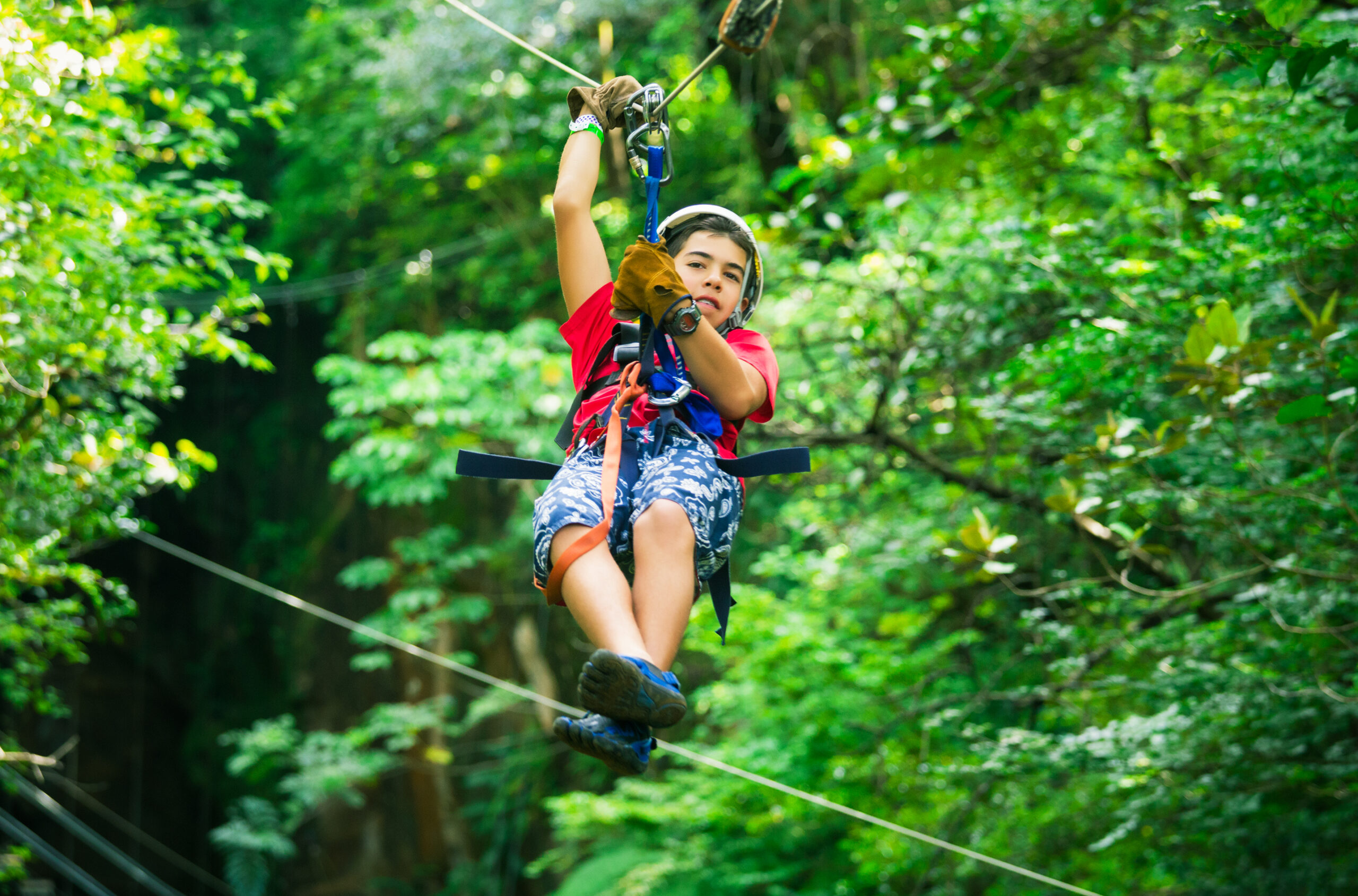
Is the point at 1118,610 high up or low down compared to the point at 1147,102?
down

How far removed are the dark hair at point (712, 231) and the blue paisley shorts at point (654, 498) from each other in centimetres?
32

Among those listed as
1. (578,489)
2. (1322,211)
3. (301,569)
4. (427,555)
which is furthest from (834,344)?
(301,569)

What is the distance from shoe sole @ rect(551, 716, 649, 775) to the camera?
1.42 metres

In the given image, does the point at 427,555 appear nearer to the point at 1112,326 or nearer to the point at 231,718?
the point at 231,718

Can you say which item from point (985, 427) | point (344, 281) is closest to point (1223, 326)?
point (985, 427)

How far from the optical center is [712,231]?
5.86 feet

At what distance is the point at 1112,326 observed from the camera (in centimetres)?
283

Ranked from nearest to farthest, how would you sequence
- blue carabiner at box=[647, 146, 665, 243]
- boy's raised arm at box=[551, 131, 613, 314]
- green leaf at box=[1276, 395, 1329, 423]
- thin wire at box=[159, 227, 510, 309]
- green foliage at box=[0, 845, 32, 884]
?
blue carabiner at box=[647, 146, 665, 243] → boy's raised arm at box=[551, 131, 613, 314] → green leaf at box=[1276, 395, 1329, 423] → green foliage at box=[0, 845, 32, 884] → thin wire at box=[159, 227, 510, 309]

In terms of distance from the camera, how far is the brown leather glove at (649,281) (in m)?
1.54

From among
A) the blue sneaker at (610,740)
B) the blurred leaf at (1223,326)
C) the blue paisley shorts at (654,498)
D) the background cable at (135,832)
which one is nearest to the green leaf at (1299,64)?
the blurred leaf at (1223,326)

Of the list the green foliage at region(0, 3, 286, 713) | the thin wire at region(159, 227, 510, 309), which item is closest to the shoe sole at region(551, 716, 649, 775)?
the green foliage at region(0, 3, 286, 713)

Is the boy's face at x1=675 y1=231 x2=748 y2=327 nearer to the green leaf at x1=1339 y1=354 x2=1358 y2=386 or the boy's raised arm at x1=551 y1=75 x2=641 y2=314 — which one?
the boy's raised arm at x1=551 y1=75 x2=641 y2=314

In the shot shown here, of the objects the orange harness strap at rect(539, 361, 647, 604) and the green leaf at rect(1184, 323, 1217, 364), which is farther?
the green leaf at rect(1184, 323, 1217, 364)

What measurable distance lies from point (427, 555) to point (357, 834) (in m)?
2.79
